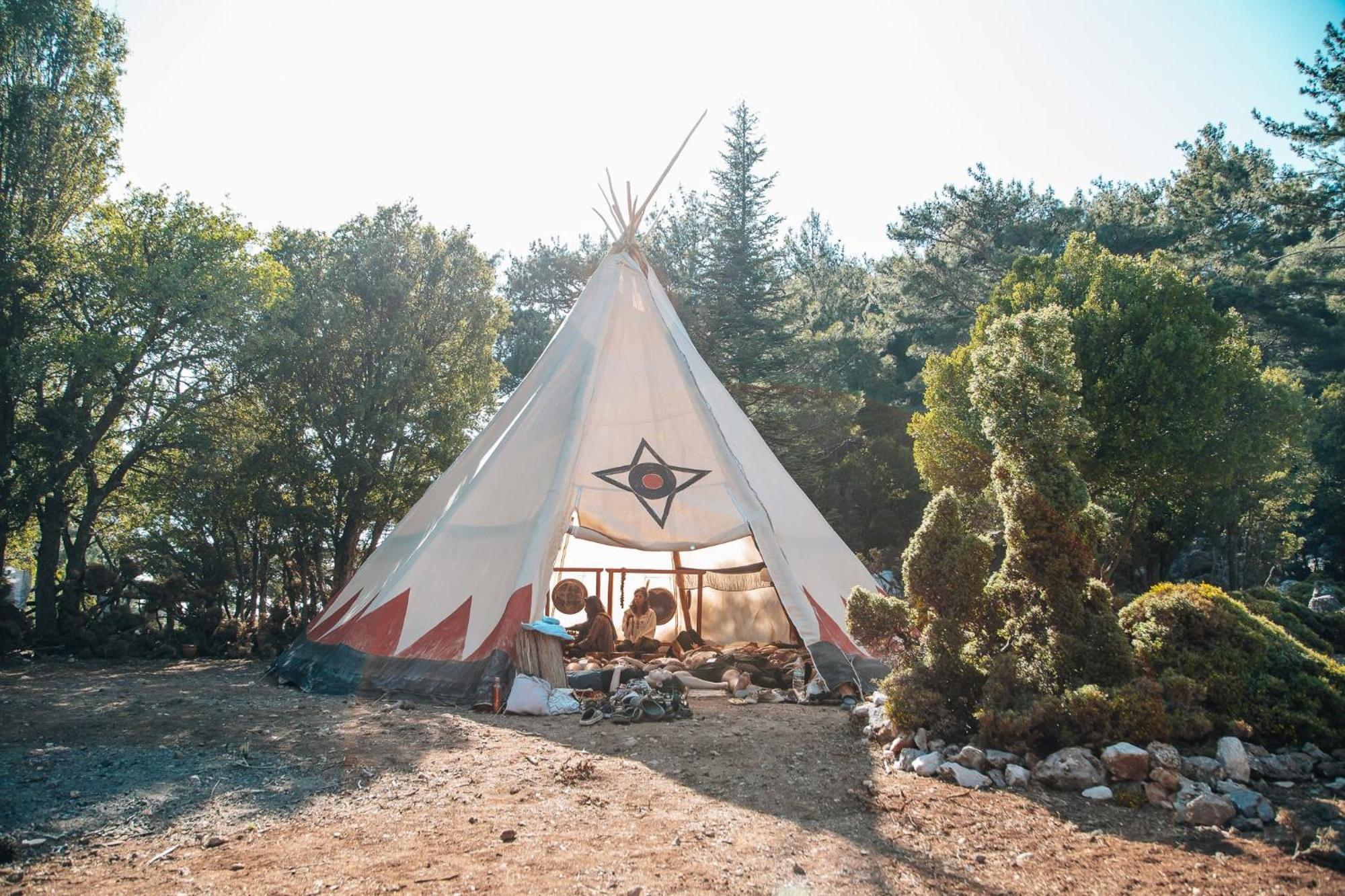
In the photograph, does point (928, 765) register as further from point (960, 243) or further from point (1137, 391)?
point (960, 243)

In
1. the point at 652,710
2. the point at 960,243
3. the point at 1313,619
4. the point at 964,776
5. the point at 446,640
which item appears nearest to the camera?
the point at 964,776

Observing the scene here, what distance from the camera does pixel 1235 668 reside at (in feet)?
19.0

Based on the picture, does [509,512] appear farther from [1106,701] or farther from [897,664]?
[1106,701]

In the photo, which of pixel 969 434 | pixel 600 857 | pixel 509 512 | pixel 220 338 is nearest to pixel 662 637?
pixel 509 512

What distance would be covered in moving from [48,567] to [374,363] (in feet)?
20.2

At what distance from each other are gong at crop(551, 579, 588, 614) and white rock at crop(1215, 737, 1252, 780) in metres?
9.95

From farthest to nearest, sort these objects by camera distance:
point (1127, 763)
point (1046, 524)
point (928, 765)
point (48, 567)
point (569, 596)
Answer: point (569, 596) < point (48, 567) < point (1046, 524) < point (928, 765) < point (1127, 763)

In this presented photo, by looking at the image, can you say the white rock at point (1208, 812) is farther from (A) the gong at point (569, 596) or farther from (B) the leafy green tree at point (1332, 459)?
(B) the leafy green tree at point (1332, 459)

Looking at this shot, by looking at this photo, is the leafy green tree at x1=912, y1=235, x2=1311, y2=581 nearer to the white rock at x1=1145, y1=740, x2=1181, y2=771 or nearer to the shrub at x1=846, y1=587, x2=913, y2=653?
the shrub at x1=846, y1=587, x2=913, y2=653

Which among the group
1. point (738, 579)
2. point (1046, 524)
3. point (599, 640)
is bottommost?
point (599, 640)

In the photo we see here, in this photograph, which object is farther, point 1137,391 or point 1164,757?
point 1137,391

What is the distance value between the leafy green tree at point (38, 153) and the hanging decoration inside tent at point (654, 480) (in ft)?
28.1

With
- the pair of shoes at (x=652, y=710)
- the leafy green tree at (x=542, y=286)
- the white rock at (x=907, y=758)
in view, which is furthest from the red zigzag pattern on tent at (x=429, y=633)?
the leafy green tree at (x=542, y=286)

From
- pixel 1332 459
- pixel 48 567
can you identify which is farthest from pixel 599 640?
pixel 1332 459
